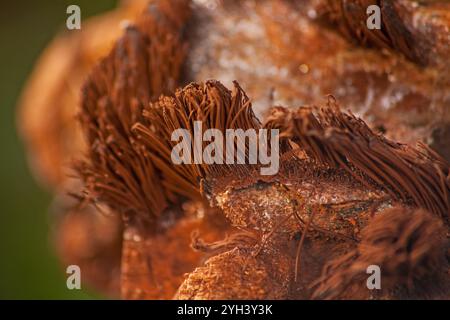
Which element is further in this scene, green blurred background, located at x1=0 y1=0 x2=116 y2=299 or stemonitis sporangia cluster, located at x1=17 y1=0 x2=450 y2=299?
green blurred background, located at x1=0 y1=0 x2=116 y2=299

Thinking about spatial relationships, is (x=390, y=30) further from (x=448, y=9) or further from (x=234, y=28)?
(x=234, y=28)

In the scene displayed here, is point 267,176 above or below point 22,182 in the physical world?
below

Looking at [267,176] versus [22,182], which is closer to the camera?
[267,176]

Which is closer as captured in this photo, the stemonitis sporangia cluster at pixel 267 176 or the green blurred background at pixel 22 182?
the stemonitis sporangia cluster at pixel 267 176
